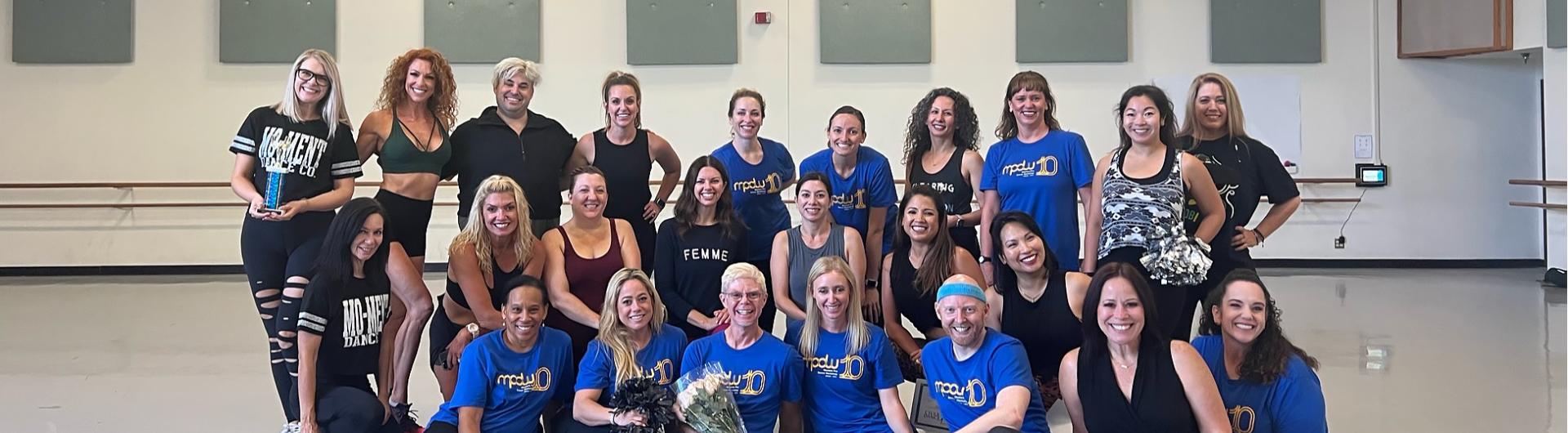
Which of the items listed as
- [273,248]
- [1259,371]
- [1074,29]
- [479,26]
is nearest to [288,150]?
[273,248]

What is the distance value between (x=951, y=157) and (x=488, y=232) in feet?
5.73

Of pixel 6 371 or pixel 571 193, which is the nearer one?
pixel 571 193

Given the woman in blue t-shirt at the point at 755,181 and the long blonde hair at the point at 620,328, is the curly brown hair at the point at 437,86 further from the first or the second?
the long blonde hair at the point at 620,328

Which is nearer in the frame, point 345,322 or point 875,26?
point 345,322

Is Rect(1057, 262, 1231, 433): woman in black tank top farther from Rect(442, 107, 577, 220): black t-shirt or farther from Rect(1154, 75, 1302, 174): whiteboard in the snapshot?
Rect(1154, 75, 1302, 174): whiteboard

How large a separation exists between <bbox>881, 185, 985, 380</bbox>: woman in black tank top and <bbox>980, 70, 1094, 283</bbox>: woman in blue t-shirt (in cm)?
24

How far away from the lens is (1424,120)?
9969 millimetres

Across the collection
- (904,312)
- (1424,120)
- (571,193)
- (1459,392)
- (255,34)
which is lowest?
(1459,392)

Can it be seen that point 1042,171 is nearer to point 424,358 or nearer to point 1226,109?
point 1226,109

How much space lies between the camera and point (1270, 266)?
401 inches

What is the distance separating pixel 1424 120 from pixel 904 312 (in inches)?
315

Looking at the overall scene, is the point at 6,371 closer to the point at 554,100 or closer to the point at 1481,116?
the point at 554,100

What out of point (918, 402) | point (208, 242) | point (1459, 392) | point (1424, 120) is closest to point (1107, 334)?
point (918, 402)

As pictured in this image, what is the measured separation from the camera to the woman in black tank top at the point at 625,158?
4.33 meters
